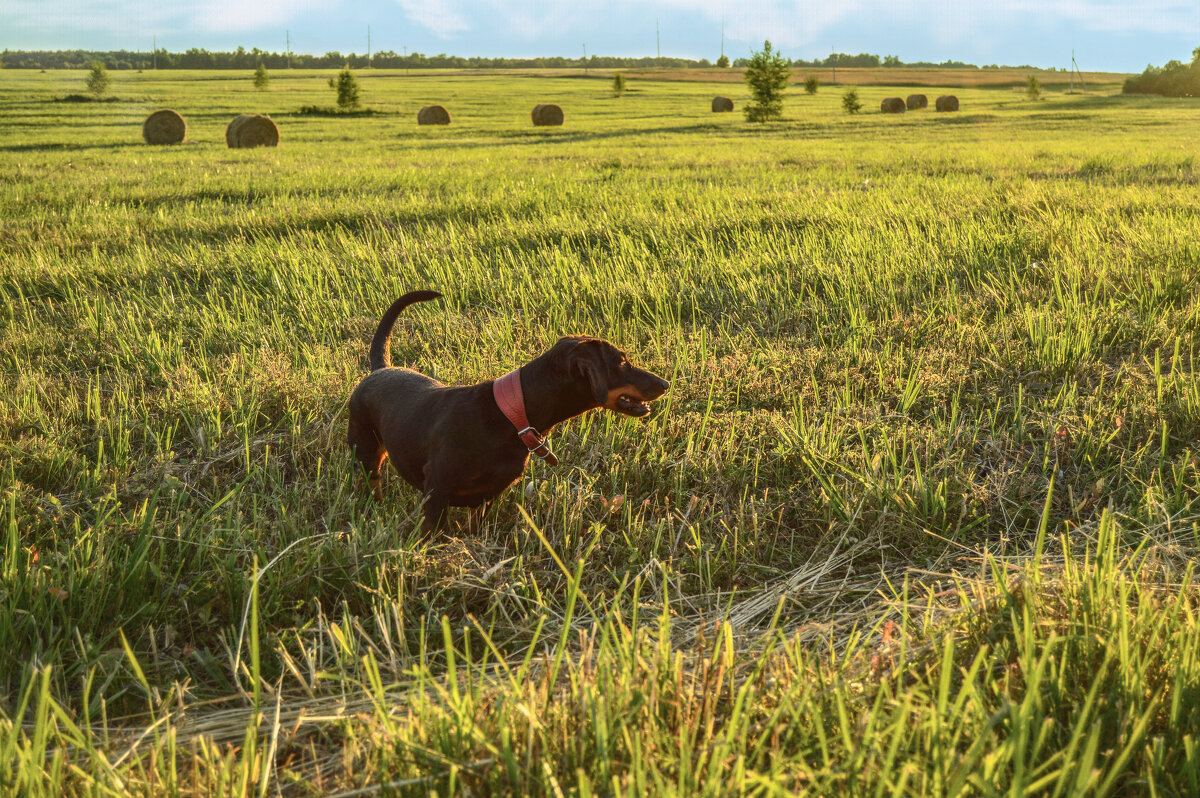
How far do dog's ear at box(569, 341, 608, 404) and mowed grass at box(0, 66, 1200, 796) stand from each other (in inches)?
19.1

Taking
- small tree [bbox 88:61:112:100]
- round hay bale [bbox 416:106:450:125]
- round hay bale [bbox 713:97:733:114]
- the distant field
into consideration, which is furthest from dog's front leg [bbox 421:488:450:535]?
the distant field

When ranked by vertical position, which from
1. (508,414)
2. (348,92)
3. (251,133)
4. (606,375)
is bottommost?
(508,414)

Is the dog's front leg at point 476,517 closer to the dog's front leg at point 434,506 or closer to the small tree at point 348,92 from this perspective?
the dog's front leg at point 434,506

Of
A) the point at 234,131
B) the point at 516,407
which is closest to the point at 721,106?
the point at 234,131

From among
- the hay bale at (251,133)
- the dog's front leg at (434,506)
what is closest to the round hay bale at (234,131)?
the hay bale at (251,133)

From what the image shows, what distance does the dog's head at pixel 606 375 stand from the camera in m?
2.45

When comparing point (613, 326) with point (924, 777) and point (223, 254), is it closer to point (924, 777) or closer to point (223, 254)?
point (924, 777)

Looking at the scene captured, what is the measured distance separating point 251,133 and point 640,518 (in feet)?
77.4

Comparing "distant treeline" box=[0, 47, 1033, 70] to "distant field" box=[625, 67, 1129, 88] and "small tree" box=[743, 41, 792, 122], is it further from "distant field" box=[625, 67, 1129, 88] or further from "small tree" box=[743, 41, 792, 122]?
"small tree" box=[743, 41, 792, 122]

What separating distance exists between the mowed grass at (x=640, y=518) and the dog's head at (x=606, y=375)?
0.43 metres

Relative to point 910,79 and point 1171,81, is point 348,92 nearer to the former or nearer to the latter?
point 1171,81

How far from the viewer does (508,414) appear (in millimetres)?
2547

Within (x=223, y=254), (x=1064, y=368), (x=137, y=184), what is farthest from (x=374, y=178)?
(x=1064, y=368)

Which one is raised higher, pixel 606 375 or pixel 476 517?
pixel 606 375
